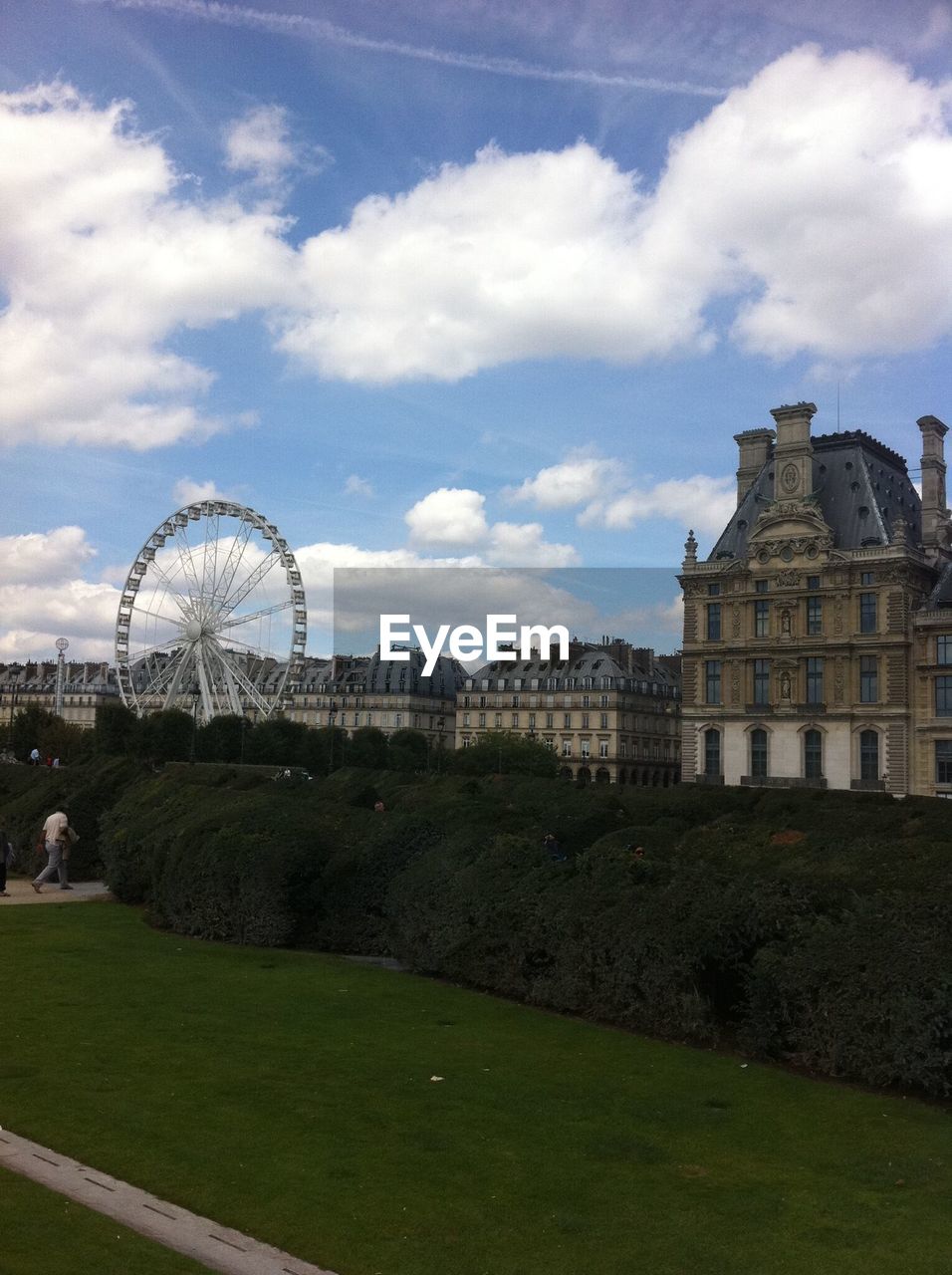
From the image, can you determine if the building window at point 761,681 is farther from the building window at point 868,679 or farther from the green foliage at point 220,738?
the green foliage at point 220,738

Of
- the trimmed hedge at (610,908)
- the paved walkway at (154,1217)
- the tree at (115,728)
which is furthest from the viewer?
the tree at (115,728)

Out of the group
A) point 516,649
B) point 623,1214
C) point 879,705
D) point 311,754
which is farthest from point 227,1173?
point 516,649

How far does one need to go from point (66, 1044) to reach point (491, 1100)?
14.2 feet

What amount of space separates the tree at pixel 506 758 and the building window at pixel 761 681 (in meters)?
13.1

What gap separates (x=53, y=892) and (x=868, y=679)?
A: 5180 cm

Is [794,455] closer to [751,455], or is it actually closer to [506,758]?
[751,455]

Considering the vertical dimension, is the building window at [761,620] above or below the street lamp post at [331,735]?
above

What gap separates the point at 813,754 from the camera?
68.2 meters

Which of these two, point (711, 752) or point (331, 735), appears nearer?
point (711, 752)

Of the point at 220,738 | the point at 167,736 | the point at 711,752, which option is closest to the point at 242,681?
the point at 220,738

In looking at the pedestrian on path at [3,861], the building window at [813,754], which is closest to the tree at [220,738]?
the building window at [813,754]

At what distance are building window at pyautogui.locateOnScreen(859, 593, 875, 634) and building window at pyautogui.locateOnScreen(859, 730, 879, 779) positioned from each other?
5.67 meters

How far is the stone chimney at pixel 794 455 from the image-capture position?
7050 cm

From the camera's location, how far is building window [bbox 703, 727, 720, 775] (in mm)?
71750
